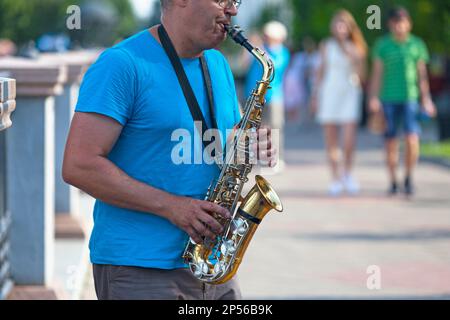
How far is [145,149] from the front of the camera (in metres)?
3.99

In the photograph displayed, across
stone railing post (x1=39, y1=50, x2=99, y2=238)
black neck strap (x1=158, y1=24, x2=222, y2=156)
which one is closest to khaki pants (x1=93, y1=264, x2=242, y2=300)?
black neck strap (x1=158, y1=24, x2=222, y2=156)

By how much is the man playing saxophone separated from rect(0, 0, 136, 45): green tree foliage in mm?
5296

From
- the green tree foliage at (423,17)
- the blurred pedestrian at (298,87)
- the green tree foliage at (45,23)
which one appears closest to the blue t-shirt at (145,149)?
the green tree foliage at (45,23)

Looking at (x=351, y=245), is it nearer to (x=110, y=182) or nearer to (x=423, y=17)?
(x=110, y=182)

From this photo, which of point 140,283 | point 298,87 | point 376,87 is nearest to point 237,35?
point 140,283

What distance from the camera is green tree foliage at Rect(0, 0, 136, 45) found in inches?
693

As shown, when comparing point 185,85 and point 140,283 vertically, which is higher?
point 185,85

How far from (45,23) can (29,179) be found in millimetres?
45779

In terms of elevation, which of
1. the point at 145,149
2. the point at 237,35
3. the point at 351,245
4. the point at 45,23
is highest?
the point at 45,23

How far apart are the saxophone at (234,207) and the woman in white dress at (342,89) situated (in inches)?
353

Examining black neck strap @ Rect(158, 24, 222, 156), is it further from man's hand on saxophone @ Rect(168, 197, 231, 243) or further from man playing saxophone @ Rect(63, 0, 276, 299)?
man's hand on saxophone @ Rect(168, 197, 231, 243)

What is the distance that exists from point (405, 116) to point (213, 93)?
8.98 metres

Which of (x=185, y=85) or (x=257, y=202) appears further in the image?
(x=257, y=202)

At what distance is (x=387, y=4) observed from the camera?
25.0 m
